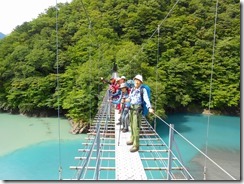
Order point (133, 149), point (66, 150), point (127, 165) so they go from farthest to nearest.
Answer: point (66, 150)
point (133, 149)
point (127, 165)

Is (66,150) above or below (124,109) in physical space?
below

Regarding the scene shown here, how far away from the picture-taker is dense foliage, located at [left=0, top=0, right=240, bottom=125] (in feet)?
51.8

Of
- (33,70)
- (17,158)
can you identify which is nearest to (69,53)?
(33,70)

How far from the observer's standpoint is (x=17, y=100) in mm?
17047

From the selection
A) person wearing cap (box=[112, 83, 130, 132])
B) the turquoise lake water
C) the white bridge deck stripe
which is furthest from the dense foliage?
the white bridge deck stripe

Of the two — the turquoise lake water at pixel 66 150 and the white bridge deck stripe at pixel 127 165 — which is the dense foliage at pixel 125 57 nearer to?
the turquoise lake water at pixel 66 150

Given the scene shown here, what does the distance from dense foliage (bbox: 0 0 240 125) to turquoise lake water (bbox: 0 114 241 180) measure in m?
1.77

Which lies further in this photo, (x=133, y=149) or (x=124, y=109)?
(x=124, y=109)

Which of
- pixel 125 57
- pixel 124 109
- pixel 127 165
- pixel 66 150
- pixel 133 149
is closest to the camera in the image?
pixel 127 165

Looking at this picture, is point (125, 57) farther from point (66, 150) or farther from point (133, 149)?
point (133, 149)

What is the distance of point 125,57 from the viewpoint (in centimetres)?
1595

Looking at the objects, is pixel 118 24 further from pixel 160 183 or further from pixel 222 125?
pixel 160 183

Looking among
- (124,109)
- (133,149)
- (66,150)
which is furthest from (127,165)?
(66,150)

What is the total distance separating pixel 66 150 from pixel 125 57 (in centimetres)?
700
